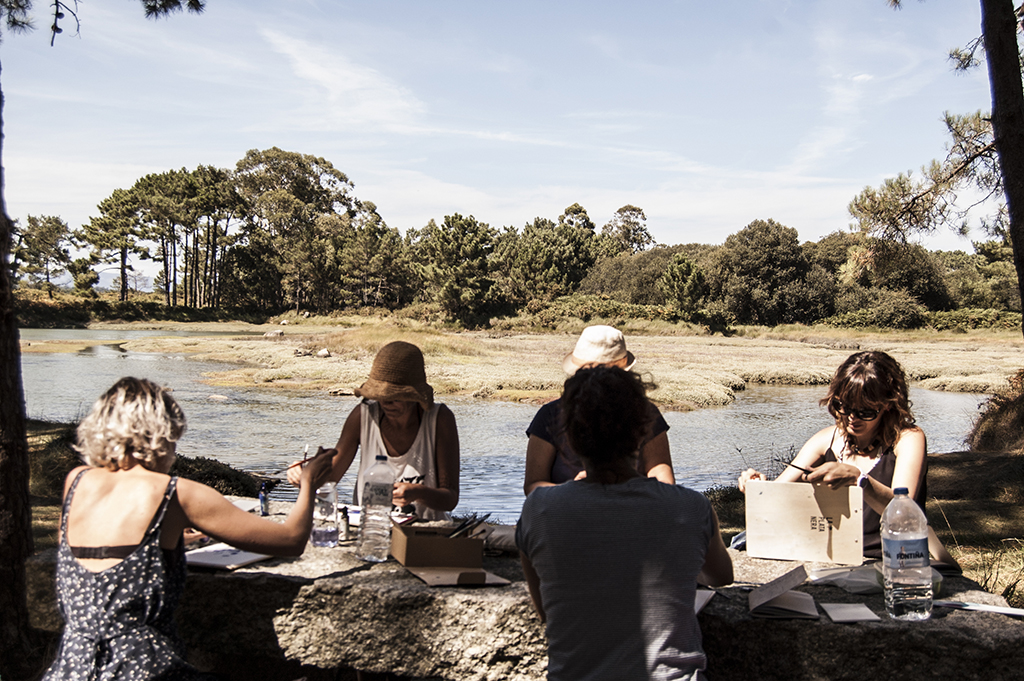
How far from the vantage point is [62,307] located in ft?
128

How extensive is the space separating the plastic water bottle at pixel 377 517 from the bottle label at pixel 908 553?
1.33 meters

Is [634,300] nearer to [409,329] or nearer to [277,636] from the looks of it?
[409,329]

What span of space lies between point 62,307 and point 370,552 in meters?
42.5

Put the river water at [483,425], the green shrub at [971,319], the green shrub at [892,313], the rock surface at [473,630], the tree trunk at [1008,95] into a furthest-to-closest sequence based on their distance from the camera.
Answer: the green shrub at [892,313] < the green shrub at [971,319] < the river water at [483,425] < the tree trunk at [1008,95] < the rock surface at [473,630]

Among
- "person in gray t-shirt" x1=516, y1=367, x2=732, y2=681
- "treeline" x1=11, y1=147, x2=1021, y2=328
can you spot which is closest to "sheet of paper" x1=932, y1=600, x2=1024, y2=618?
"person in gray t-shirt" x1=516, y1=367, x2=732, y2=681

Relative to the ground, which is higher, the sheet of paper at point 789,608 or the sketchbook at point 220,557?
the sketchbook at point 220,557

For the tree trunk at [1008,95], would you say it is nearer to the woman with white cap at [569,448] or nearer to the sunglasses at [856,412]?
the sunglasses at [856,412]

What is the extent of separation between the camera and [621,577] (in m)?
1.59

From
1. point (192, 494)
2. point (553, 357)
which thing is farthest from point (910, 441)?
point (553, 357)

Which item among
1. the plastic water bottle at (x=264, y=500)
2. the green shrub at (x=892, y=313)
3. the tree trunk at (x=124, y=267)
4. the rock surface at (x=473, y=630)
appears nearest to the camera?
the rock surface at (x=473, y=630)

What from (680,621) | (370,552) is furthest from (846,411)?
(370,552)

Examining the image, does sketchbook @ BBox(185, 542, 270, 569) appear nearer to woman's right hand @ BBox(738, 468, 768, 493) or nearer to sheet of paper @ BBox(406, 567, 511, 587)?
sheet of paper @ BBox(406, 567, 511, 587)

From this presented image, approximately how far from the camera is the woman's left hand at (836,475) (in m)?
2.11

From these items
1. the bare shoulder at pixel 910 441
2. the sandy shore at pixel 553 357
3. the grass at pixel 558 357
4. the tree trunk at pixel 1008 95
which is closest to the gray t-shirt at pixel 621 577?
the bare shoulder at pixel 910 441
